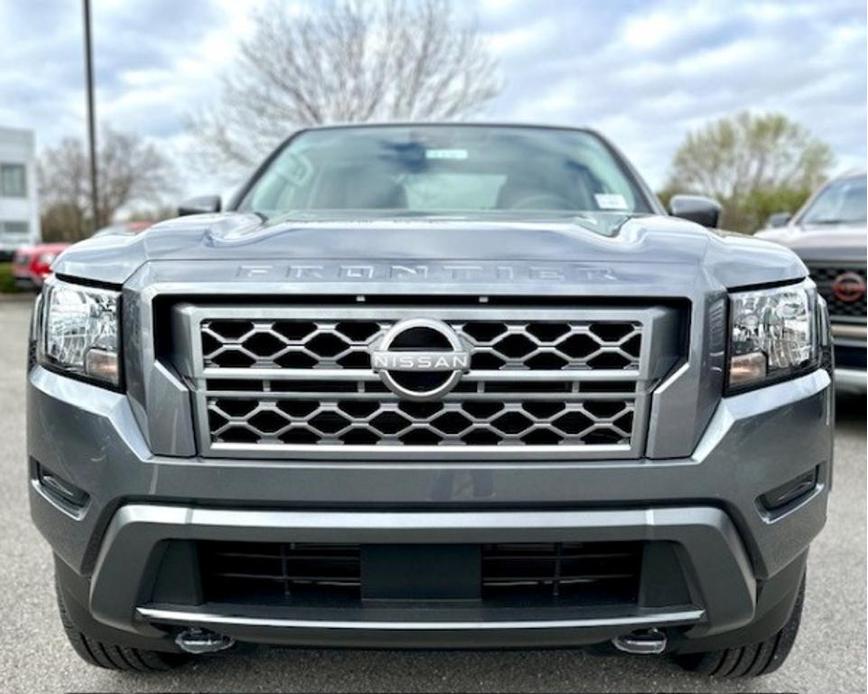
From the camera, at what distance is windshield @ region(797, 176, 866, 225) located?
594cm

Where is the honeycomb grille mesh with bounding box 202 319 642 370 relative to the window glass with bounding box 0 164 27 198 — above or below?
below

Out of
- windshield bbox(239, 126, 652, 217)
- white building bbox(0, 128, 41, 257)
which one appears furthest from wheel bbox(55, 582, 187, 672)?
white building bbox(0, 128, 41, 257)

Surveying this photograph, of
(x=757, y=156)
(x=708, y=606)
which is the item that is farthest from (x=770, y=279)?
(x=757, y=156)

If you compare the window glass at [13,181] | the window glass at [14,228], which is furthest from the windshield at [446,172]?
the window glass at [13,181]

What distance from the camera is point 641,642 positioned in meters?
1.58

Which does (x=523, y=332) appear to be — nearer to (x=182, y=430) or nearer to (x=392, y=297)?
(x=392, y=297)

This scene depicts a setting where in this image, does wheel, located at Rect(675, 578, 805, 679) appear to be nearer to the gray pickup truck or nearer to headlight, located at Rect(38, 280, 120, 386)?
the gray pickup truck

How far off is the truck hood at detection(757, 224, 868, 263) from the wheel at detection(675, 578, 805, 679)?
10.7 feet

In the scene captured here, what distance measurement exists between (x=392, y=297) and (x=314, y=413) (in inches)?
11.3

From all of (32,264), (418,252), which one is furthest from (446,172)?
(32,264)

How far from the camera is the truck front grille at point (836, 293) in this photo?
4543mm

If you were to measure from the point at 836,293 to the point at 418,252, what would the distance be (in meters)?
3.97

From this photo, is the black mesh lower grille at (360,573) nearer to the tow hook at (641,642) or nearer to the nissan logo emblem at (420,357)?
the tow hook at (641,642)

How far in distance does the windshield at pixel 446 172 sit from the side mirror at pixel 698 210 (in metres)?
0.21
